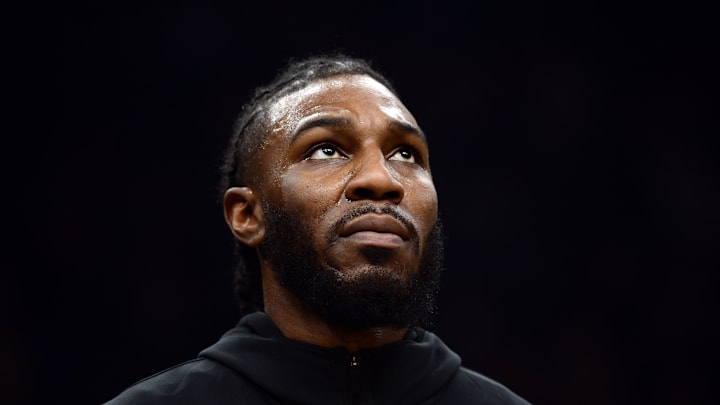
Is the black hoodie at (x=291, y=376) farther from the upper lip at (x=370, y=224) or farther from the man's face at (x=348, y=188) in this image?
the upper lip at (x=370, y=224)

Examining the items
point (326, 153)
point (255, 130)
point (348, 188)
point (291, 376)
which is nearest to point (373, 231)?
point (348, 188)

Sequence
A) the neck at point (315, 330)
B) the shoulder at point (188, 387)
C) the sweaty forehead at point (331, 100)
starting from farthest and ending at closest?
the sweaty forehead at point (331, 100), the neck at point (315, 330), the shoulder at point (188, 387)

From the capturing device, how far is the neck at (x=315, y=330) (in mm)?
1964

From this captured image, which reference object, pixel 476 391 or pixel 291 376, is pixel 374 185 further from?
pixel 476 391

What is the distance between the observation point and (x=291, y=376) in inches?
74.2

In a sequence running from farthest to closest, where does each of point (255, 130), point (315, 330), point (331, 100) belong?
point (255, 130)
point (331, 100)
point (315, 330)

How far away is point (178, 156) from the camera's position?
412cm

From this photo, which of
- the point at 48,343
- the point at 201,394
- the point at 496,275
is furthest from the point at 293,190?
the point at 496,275

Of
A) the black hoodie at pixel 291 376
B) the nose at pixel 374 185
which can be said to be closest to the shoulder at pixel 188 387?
the black hoodie at pixel 291 376

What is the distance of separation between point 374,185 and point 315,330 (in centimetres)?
37

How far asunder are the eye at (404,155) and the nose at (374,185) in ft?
0.45

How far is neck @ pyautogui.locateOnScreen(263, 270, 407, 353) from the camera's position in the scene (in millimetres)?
1964

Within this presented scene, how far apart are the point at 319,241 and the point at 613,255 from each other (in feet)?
9.25

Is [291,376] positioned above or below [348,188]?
below
